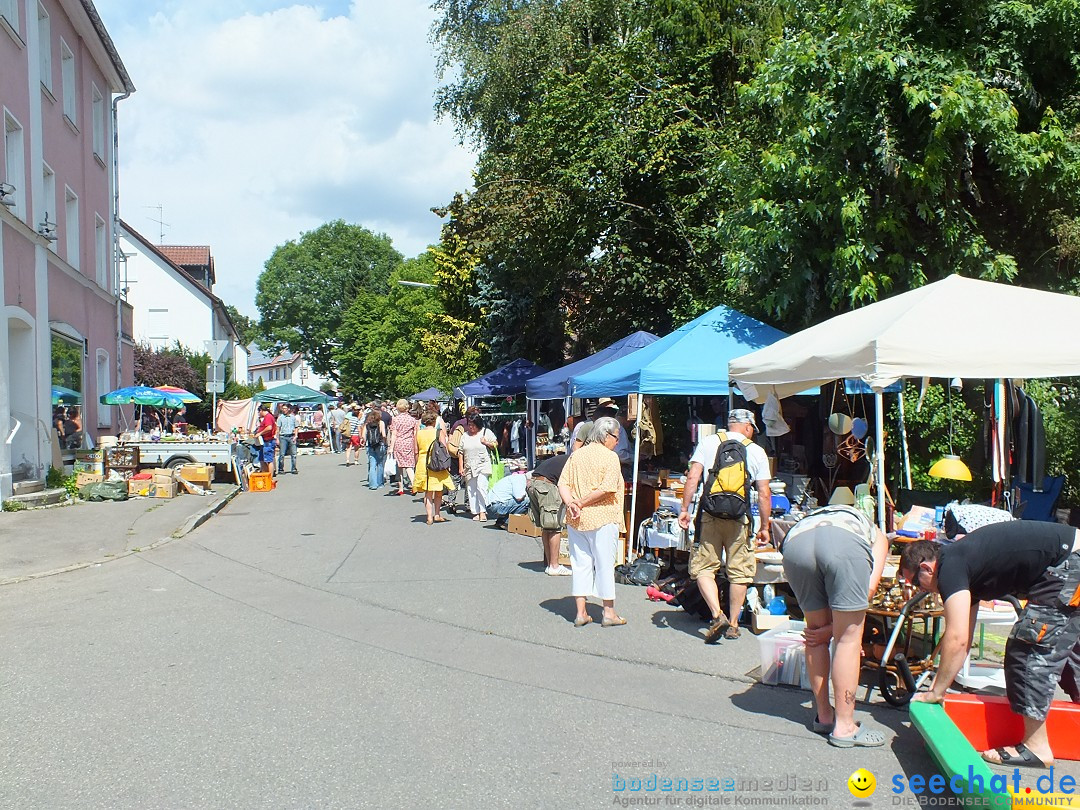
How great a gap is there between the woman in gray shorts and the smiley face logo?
16.3 inches

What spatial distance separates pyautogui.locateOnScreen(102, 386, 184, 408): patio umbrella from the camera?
2081 cm

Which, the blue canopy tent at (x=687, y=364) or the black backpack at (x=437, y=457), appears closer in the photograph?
the blue canopy tent at (x=687, y=364)

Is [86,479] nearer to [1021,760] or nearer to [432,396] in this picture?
[1021,760]

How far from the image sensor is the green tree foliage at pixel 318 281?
6988cm

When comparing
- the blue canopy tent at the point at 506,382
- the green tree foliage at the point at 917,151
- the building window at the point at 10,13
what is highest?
the building window at the point at 10,13

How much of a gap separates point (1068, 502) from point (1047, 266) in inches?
128

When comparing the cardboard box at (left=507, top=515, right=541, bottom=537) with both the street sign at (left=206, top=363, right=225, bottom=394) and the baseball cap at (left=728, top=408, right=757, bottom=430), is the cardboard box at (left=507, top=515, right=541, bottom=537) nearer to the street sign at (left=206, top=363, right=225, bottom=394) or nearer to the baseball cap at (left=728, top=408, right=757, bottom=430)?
the baseball cap at (left=728, top=408, right=757, bottom=430)

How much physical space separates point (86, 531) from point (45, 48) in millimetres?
10742

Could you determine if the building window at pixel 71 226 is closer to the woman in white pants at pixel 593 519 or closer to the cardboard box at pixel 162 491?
the cardboard box at pixel 162 491

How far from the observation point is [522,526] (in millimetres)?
12938

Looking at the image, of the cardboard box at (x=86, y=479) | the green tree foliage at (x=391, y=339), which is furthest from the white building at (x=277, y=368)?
the cardboard box at (x=86, y=479)

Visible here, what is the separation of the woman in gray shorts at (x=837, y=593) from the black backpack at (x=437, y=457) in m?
8.54

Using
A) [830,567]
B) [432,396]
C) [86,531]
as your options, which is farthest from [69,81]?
[432,396]

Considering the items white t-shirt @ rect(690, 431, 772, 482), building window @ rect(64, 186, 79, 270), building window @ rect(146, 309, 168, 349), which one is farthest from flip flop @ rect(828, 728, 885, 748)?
building window @ rect(146, 309, 168, 349)
